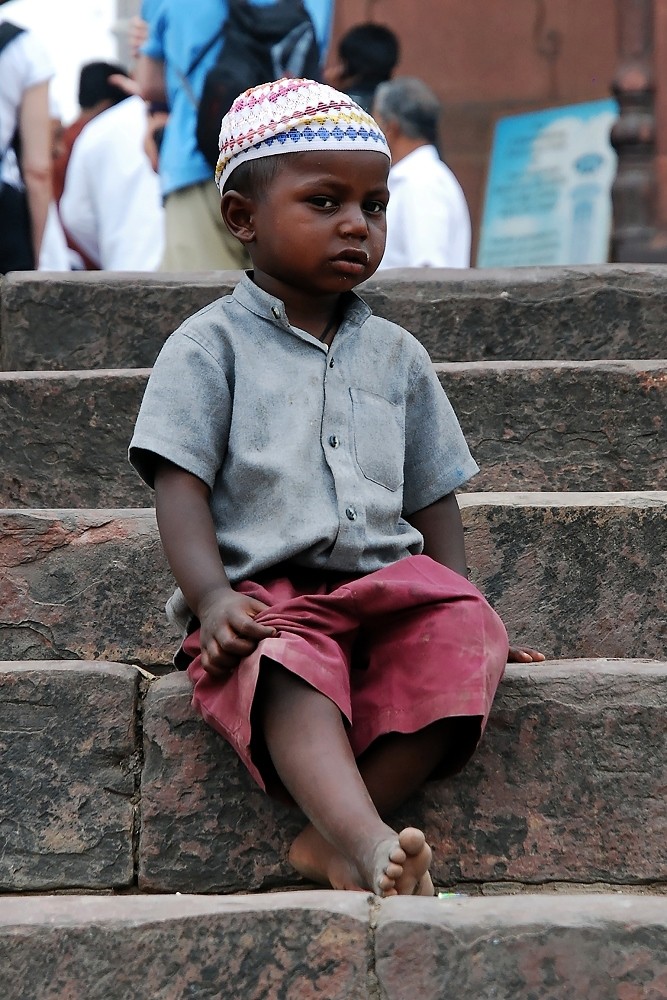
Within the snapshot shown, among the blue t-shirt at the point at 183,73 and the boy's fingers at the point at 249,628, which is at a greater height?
the blue t-shirt at the point at 183,73

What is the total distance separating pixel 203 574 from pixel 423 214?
126 inches

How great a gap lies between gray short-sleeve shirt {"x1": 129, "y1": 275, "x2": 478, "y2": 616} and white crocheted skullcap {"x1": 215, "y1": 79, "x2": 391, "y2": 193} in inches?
9.6

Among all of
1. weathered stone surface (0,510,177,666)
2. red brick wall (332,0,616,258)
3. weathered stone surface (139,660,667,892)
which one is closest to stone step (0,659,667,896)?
weathered stone surface (139,660,667,892)

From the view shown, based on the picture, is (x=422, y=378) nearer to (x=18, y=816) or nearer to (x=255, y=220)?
(x=255, y=220)

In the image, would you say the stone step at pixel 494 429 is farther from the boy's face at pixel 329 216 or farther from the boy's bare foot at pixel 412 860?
the boy's bare foot at pixel 412 860

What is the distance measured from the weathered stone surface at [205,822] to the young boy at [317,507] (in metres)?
0.08

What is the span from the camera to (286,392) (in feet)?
8.54

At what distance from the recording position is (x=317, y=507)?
98.6 inches

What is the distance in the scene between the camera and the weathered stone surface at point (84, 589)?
9.64 feet

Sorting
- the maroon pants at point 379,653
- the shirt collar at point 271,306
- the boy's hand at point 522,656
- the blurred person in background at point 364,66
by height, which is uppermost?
the blurred person in background at point 364,66

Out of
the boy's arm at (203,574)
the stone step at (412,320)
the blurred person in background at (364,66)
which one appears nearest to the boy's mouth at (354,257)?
the boy's arm at (203,574)

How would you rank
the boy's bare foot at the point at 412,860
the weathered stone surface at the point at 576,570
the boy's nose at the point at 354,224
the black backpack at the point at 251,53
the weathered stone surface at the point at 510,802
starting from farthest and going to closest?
the black backpack at the point at 251,53
the weathered stone surface at the point at 576,570
the boy's nose at the point at 354,224
the weathered stone surface at the point at 510,802
the boy's bare foot at the point at 412,860

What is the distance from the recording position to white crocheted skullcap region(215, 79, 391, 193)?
8.57 ft

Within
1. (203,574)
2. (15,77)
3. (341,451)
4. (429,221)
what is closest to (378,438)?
(341,451)
